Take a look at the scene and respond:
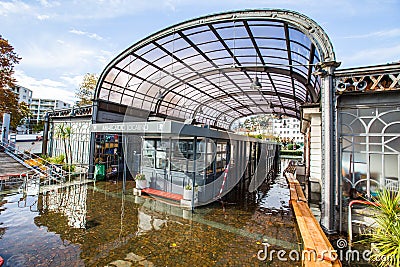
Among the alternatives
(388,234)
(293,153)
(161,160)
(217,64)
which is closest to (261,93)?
(217,64)

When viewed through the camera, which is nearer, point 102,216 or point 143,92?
point 102,216

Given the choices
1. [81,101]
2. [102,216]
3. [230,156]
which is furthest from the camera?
[81,101]

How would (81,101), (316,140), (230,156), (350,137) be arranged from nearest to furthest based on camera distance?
1. (350,137)
2. (316,140)
3. (230,156)
4. (81,101)

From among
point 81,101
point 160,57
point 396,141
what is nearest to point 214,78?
point 160,57

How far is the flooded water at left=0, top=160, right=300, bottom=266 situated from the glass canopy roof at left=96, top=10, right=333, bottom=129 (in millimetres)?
4891

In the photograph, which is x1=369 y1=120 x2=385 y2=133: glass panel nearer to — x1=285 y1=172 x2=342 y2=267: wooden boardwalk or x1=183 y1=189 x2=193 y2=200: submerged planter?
x1=285 y1=172 x2=342 y2=267: wooden boardwalk

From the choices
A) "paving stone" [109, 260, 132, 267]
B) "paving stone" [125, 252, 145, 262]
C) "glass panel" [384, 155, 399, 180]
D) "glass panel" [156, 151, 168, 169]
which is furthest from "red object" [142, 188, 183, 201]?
"glass panel" [384, 155, 399, 180]

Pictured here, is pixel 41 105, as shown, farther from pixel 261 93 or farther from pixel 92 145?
pixel 261 93

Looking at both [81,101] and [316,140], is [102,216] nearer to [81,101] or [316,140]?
[316,140]

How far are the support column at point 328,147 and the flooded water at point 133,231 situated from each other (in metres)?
1.01

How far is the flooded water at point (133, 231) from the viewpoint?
3988 millimetres

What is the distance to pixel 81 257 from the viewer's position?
13.0 feet

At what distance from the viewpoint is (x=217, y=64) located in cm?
1105

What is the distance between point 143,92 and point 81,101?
554 inches
